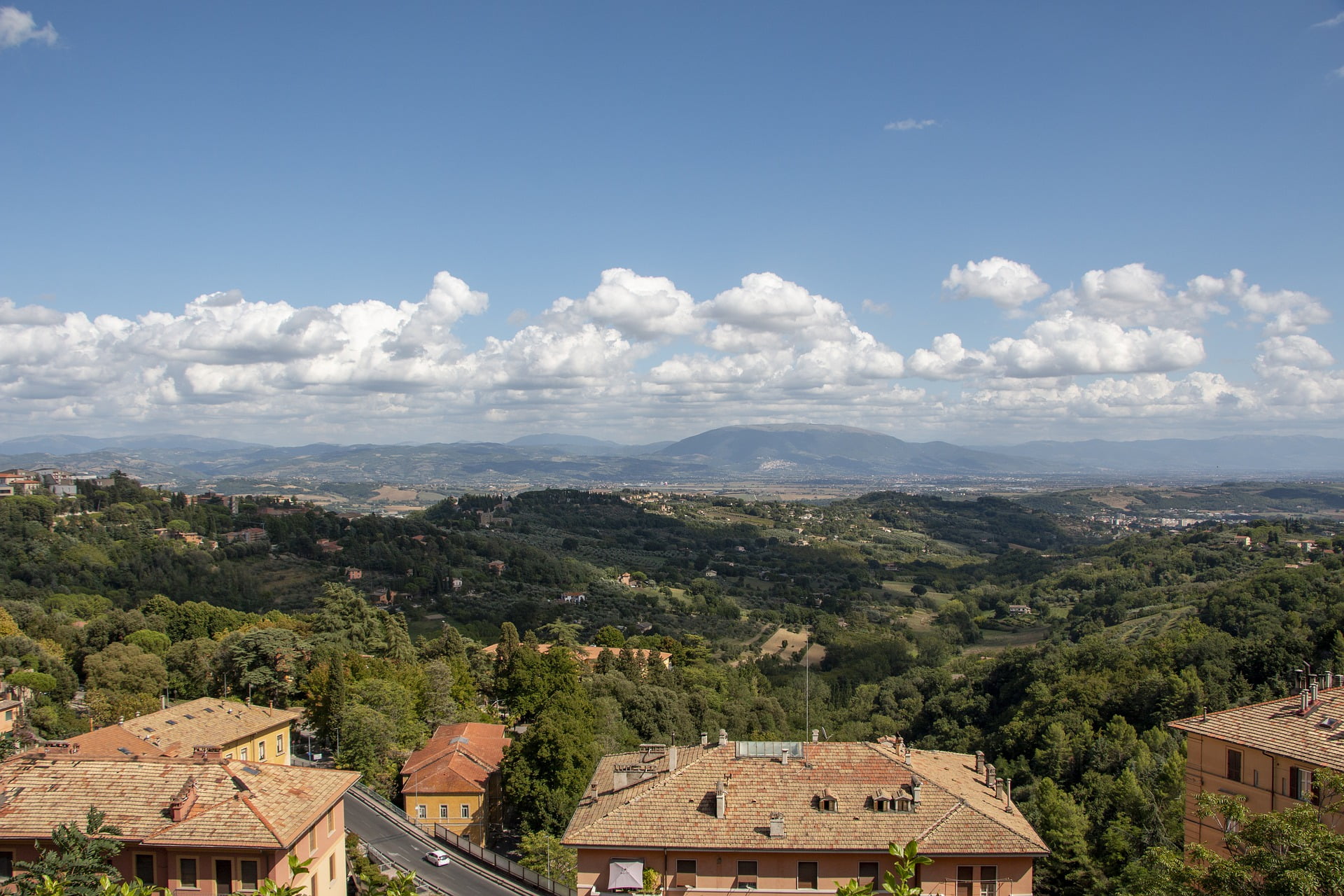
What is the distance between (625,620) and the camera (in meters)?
108

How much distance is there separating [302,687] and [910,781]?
37.2 meters

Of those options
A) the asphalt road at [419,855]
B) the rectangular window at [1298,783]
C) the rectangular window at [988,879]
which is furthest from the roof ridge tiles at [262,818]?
the rectangular window at [1298,783]

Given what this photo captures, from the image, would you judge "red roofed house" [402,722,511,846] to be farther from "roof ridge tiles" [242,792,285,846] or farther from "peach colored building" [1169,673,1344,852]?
"peach colored building" [1169,673,1344,852]

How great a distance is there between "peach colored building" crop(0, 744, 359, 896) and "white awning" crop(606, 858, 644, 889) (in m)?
7.34

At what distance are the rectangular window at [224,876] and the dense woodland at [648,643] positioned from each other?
14.1 m

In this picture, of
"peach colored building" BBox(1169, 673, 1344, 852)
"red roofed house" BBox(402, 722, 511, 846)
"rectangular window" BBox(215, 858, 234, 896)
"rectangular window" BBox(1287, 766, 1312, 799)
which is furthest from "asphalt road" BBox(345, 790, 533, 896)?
"rectangular window" BBox(1287, 766, 1312, 799)

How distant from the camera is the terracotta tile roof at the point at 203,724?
114 ft

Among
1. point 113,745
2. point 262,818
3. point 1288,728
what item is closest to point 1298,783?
point 1288,728

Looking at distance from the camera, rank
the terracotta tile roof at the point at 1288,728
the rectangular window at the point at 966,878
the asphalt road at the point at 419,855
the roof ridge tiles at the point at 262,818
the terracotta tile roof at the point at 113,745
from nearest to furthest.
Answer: the roof ridge tiles at the point at 262,818 < the rectangular window at the point at 966,878 < the terracotta tile roof at the point at 1288,728 < the asphalt road at the point at 419,855 < the terracotta tile roof at the point at 113,745

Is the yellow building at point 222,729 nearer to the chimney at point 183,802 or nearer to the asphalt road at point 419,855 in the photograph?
the asphalt road at point 419,855

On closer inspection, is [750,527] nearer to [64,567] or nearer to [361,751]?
[64,567]

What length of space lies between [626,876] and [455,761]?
21.4 meters

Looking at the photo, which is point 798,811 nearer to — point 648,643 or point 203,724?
point 203,724

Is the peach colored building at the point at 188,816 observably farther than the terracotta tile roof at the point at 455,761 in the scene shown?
No
